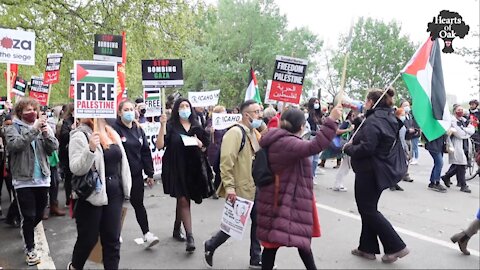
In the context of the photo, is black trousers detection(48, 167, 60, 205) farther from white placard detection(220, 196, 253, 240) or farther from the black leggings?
the black leggings

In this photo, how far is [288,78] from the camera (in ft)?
23.0

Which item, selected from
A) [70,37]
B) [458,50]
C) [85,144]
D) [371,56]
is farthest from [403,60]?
[85,144]

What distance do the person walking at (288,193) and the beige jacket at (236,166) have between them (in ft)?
2.39

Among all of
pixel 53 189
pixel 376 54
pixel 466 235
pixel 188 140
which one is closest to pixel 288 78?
pixel 188 140

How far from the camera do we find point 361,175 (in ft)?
16.1

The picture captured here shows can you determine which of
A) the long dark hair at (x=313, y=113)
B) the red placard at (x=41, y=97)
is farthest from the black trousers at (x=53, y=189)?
Result: the long dark hair at (x=313, y=113)

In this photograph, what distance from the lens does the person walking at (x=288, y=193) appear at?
3.65m

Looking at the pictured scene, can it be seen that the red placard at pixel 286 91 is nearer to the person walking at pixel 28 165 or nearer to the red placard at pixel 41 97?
the person walking at pixel 28 165

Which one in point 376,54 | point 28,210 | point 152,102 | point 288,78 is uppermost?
point 376,54

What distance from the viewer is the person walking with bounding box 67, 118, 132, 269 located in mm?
3756

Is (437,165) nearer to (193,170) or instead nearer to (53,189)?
(193,170)

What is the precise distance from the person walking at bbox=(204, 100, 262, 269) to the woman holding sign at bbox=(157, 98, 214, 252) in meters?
0.63

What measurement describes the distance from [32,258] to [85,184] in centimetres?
158

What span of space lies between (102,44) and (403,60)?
50.3m
